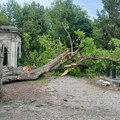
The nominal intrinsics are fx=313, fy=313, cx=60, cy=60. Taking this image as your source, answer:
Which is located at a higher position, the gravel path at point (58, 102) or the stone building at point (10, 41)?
the stone building at point (10, 41)

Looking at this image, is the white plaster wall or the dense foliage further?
the dense foliage

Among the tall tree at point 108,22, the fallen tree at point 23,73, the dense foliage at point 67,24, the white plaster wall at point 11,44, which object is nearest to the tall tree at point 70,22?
the dense foliage at point 67,24

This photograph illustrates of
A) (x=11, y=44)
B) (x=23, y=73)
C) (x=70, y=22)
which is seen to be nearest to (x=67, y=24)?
(x=11, y=44)

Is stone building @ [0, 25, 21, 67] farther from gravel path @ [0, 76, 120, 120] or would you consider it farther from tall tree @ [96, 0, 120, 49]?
gravel path @ [0, 76, 120, 120]

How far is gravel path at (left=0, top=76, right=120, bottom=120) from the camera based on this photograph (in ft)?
23.0

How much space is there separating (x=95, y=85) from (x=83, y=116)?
4820 mm

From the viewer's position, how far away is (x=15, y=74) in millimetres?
12031

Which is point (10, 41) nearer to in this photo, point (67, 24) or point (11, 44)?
point (11, 44)

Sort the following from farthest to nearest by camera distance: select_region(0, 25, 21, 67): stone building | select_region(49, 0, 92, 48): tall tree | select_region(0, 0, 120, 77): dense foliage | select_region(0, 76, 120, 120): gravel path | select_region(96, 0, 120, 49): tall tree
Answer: select_region(96, 0, 120, 49): tall tree → select_region(49, 0, 92, 48): tall tree → select_region(0, 0, 120, 77): dense foliage → select_region(0, 25, 21, 67): stone building → select_region(0, 76, 120, 120): gravel path

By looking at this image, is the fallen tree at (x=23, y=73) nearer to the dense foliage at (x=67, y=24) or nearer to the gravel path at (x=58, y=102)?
the gravel path at (x=58, y=102)

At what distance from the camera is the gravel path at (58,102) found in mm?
7016

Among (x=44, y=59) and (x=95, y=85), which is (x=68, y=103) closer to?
(x=95, y=85)

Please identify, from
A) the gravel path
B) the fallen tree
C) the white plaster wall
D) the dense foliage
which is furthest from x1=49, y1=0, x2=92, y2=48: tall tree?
the gravel path

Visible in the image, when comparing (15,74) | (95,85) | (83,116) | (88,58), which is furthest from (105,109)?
(88,58)
